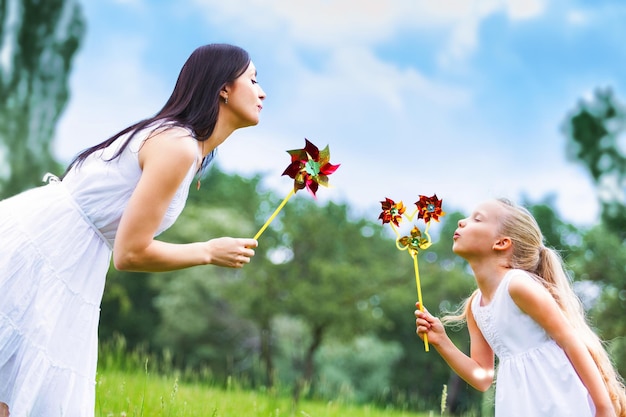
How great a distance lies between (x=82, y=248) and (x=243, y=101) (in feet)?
2.70

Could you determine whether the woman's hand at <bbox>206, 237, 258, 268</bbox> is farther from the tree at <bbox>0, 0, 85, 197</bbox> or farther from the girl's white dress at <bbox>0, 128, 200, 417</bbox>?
the tree at <bbox>0, 0, 85, 197</bbox>

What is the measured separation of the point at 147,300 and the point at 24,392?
87.6ft

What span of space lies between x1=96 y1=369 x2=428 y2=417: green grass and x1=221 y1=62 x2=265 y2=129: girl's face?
4.41 feet

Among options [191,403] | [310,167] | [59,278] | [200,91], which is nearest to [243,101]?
[200,91]

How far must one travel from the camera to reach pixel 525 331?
3.06 meters

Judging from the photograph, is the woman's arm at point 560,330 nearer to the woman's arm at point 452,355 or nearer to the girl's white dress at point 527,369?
the girl's white dress at point 527,369

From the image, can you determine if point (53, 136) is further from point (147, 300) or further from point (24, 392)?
point (24, 392)

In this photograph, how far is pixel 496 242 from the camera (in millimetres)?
3191

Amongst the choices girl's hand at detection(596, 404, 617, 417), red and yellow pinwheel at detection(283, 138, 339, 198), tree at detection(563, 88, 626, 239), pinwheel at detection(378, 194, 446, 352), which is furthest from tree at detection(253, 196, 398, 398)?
girl's hand at detection(596, 404, 617, 417)

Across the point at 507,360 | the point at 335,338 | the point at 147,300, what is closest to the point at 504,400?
the point at 507,360

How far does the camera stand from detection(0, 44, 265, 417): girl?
2.44m

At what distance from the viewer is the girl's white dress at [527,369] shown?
291 cm

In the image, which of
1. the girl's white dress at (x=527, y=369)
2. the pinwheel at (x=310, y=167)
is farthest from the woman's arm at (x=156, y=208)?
the girl's white dress at (x=527, y=369)

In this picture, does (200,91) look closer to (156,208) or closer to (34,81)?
(156,208)
